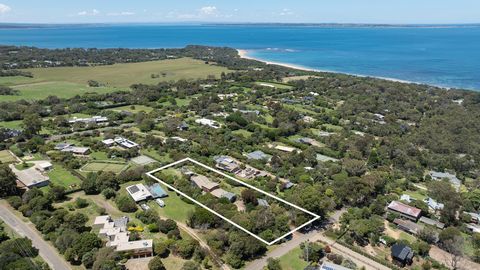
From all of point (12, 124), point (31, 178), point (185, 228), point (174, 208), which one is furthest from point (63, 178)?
point (12, 124)

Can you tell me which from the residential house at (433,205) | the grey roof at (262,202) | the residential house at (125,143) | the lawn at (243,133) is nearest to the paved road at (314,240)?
the grey roof at (262,202)

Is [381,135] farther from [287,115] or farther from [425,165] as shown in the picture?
[287,115]

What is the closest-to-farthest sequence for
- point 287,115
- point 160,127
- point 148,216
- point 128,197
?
point 148,216 → point 128,197 → point 160,127 → point 287,115

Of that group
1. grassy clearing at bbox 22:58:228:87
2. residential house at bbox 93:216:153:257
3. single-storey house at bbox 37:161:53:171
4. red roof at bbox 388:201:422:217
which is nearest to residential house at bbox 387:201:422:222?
red roof at bbox 388:201:422:217

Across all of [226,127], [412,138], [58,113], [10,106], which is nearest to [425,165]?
[412,138]

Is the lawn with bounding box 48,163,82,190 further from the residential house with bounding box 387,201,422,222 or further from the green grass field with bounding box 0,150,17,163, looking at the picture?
the residential house with bounding box 387,201,422,222

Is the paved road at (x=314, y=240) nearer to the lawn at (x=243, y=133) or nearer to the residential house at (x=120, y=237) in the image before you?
the residential house at (x=120, y=237)

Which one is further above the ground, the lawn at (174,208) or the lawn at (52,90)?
the lawn at (52,90)
